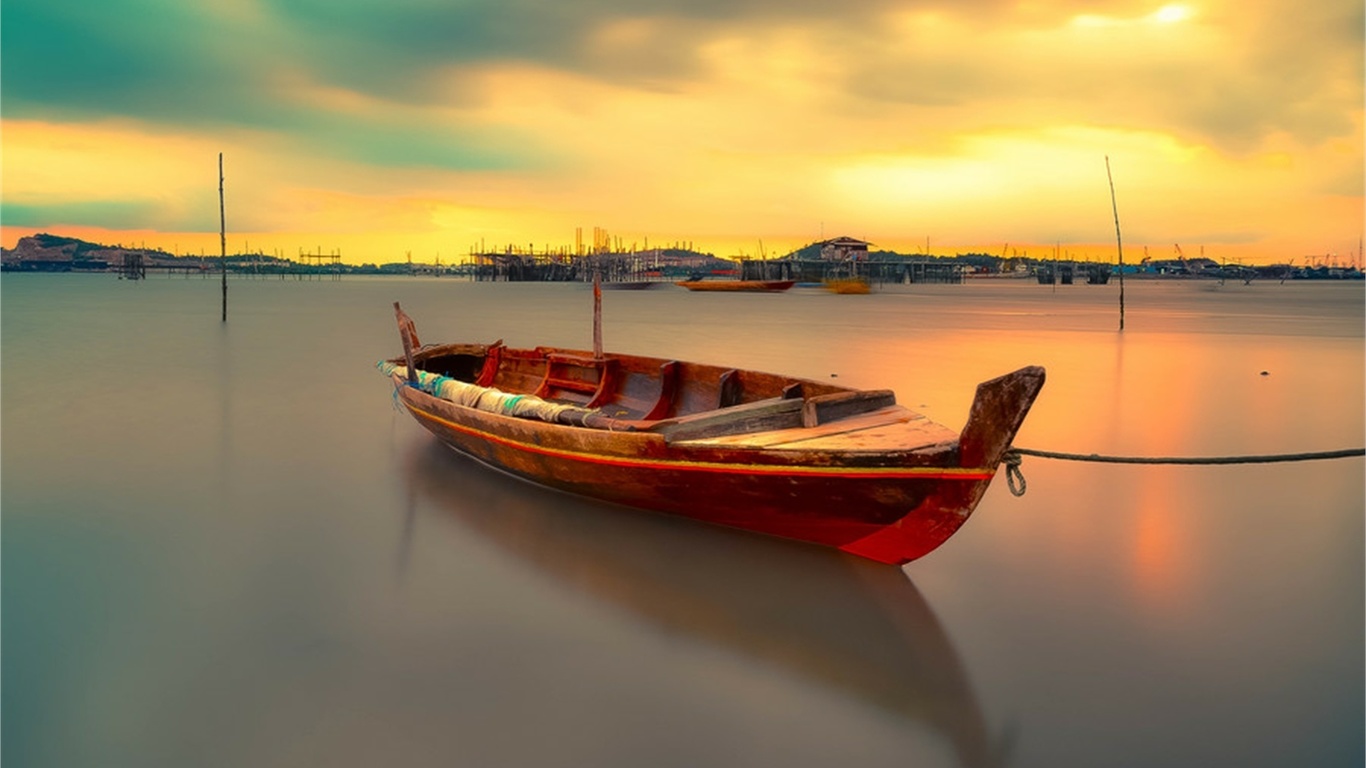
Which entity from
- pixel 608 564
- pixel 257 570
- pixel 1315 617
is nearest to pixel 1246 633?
pixel 1315 617

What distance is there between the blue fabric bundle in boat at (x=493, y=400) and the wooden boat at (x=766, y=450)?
19 millimetres

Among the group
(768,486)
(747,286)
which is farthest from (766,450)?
(747,286)

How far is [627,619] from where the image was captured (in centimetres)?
530

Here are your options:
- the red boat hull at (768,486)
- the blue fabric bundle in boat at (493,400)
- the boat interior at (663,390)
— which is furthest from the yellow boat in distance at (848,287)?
the red boat hull at (768,486)

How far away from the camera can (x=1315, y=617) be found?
5.22 m

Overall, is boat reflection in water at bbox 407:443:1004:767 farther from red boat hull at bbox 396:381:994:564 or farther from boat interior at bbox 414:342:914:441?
boat interior at bbox 414:342:914:441

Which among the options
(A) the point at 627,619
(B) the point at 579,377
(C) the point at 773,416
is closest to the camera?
(A) the point at 627,619

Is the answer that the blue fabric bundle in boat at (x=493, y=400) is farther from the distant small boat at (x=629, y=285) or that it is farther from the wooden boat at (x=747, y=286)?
the distant small boat at (x=629, y=285)

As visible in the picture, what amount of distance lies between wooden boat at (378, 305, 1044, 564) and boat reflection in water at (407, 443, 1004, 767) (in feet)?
0.72

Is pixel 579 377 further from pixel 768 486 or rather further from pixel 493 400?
pixel 768 486

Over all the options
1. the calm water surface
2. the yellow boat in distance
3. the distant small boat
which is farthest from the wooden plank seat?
the distant small boat

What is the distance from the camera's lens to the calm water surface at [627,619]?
13.1ft

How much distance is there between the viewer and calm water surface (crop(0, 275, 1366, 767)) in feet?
13.1

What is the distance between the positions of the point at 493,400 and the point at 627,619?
12.0 feet
